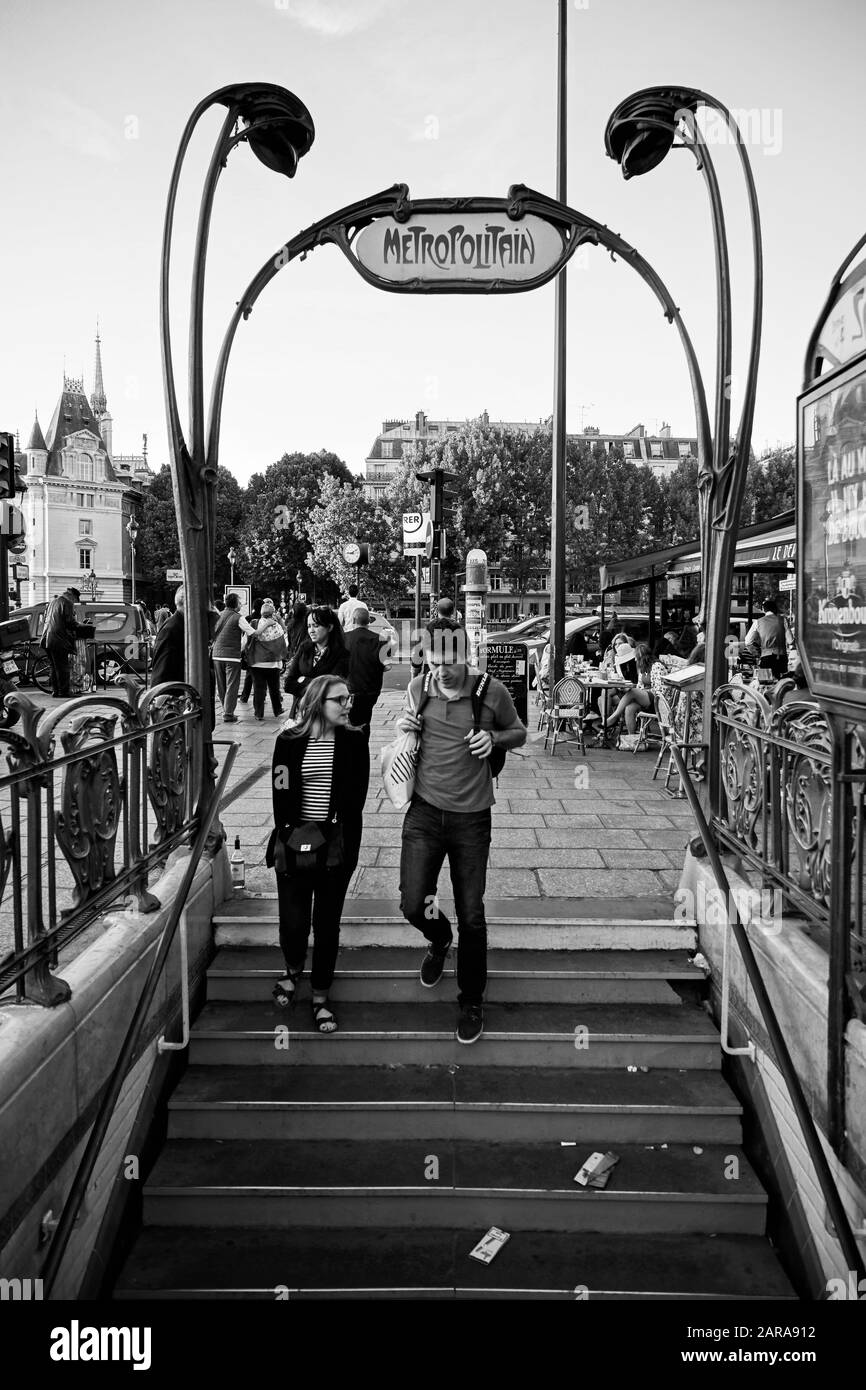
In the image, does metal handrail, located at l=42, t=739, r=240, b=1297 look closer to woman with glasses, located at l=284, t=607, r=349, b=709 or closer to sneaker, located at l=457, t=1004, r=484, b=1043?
sneaker, located at l=457, t=1004, r=484, b=1043

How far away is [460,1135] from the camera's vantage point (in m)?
4.11

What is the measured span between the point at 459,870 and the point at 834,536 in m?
2.27

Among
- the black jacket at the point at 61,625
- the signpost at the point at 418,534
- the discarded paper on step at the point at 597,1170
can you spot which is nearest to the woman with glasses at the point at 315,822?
the discarded paper on step at the point at 597,1170

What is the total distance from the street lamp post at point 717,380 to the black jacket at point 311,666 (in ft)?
8.04

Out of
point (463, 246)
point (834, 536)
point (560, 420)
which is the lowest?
point (834, 536)

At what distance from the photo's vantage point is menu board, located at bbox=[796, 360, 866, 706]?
113 inches

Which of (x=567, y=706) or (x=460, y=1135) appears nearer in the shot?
(x=460, y=1135)

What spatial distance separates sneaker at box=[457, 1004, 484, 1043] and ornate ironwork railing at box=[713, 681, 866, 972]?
1498 mm

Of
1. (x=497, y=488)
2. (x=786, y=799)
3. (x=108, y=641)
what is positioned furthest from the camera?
(x=497, y=488)

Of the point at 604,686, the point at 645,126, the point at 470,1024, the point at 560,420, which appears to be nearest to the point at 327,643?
the point at 470,1024

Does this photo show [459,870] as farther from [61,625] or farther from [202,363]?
[61,625]

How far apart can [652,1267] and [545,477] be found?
1655 inches

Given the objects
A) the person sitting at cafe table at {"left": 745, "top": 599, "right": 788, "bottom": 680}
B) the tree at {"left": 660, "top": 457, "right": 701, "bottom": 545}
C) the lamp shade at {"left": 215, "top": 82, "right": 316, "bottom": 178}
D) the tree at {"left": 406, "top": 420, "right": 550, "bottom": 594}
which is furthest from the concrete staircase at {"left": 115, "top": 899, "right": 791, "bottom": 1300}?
the tree at {"left": 660, "top": 457, "right": 701, "bottom": 545}
